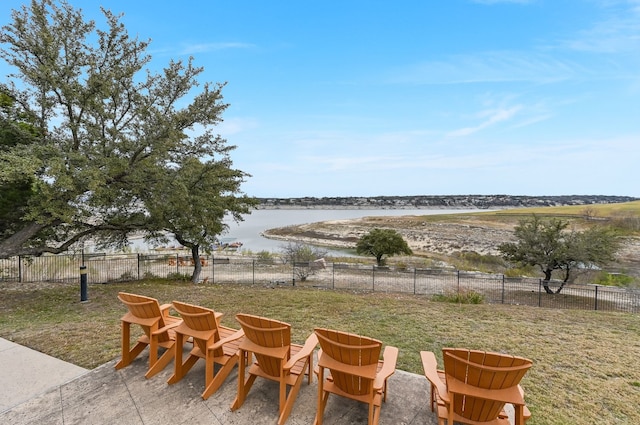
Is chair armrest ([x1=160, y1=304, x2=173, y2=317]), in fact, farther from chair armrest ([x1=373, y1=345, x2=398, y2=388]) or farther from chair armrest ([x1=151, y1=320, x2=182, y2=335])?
chair armrest ([x1=373, y1=345, x2=398, y2=388])

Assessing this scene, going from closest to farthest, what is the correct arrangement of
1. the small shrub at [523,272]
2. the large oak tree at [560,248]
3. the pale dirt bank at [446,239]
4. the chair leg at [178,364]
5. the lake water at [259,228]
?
the chair leg at [178,364]
the large oak tree at [560,248]
the small shrub at [523,272]
the pale dirt bank at [446,239]
the lake water at [259,228]

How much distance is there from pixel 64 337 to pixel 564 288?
19204 mm

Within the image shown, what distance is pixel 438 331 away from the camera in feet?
24.0

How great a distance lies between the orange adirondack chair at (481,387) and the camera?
9.45 ft

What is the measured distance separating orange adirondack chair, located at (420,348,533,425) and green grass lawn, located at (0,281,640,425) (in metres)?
1.20

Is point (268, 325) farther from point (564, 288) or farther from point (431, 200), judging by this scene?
point (431, 200)

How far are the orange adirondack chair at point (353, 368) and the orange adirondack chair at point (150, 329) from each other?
8.15 feet

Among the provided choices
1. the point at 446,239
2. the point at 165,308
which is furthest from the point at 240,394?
the point at 446,239

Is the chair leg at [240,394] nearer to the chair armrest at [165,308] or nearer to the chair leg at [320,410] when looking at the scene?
the chair leg at [320,410]

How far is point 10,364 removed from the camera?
203 inches

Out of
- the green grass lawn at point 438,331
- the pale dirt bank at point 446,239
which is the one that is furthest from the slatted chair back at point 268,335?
the pale dirt bank at point 446,239

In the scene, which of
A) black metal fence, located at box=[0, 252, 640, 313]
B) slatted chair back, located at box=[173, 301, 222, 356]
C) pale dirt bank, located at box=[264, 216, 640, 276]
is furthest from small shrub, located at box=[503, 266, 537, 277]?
slatted chair back, located at box=[173, 301, 222, 356]

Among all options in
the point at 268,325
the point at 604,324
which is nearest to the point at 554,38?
the point at 604,324

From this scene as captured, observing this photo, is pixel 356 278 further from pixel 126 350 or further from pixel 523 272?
pixel 126 350
